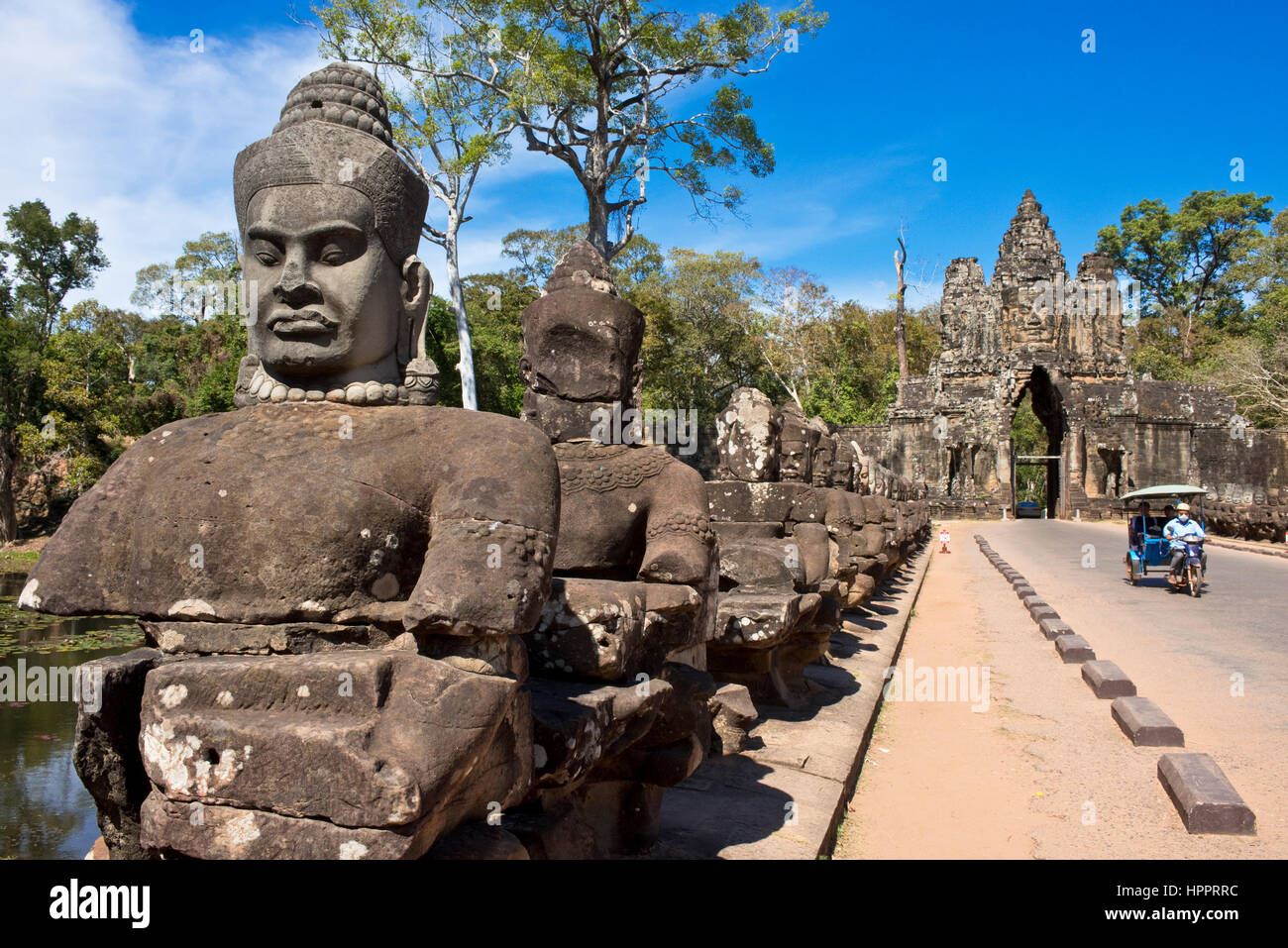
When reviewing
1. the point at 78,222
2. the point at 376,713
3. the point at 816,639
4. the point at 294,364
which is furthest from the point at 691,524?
the point at 78,222

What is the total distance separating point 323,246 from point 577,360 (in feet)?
5.58

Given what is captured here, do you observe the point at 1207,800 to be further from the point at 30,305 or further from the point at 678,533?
the point at 30,305

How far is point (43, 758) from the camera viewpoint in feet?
23.9

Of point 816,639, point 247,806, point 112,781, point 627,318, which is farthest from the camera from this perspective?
point 816,639

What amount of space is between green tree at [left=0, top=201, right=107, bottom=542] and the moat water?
11537 mm

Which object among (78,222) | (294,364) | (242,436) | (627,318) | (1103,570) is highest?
(78,222)

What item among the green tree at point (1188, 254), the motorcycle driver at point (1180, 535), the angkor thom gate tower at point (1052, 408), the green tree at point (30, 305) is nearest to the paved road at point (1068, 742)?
the motorcycle driver at point (1180, 535)

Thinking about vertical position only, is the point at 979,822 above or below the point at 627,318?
below

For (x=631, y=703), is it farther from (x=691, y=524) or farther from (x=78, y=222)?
(x=78, y=222)

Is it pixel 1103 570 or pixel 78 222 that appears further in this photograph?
pixel 78 222

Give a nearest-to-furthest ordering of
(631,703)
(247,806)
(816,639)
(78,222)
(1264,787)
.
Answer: (247,806)
(631,703)
(1264,787)
(816,639)
(78,222)

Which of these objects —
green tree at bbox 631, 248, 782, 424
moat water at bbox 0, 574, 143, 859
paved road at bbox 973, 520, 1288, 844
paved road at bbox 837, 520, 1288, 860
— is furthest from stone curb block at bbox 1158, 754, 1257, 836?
green tree at bbox 631, 248, 782, 424

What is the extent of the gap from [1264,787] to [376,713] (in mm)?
4632

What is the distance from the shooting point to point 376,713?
5.65 ft
